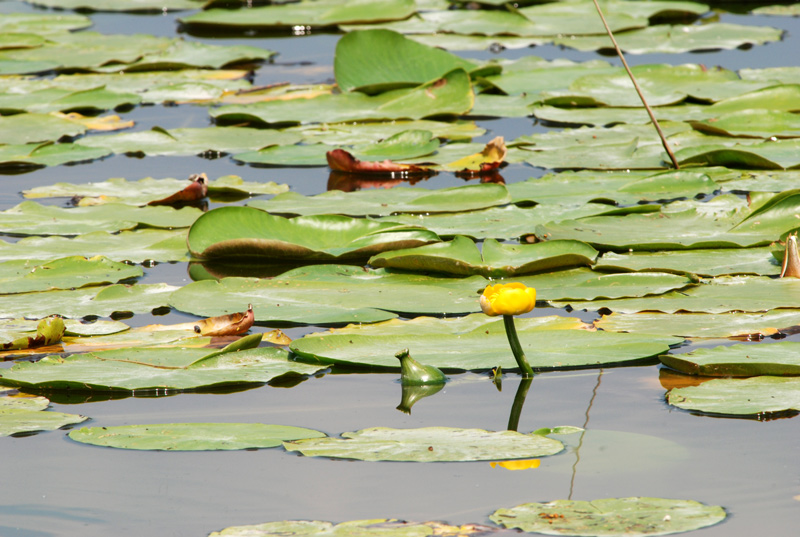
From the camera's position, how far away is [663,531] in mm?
1211

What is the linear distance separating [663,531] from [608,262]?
1141 millimetres

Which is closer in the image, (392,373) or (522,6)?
(392,373)

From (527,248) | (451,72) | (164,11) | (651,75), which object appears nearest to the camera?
(527,248)

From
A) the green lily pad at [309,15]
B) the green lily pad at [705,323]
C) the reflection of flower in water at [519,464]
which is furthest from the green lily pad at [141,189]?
the green lily pad at [309,15]

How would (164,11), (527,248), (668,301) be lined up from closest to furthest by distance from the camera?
(668,301) < (527,248) < (164,11)

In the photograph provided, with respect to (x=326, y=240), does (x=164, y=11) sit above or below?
above

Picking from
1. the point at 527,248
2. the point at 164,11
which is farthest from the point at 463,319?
the point at 164,11

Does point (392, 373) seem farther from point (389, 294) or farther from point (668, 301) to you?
point (668, 301)

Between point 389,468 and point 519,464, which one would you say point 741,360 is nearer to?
point 519,464

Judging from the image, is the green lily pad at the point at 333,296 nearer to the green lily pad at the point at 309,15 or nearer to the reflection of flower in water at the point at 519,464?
the reflection of flower in water at the point at 519,464

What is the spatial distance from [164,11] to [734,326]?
19.6ft

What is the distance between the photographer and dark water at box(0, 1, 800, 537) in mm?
1325

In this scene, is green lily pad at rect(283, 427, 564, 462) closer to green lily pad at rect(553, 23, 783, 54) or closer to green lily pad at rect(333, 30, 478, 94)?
green lily pad at rect(333, 30, 478, 94)

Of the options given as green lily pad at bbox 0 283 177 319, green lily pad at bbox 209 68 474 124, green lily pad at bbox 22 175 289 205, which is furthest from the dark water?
green lily pad at bbox 209 68 474 124
